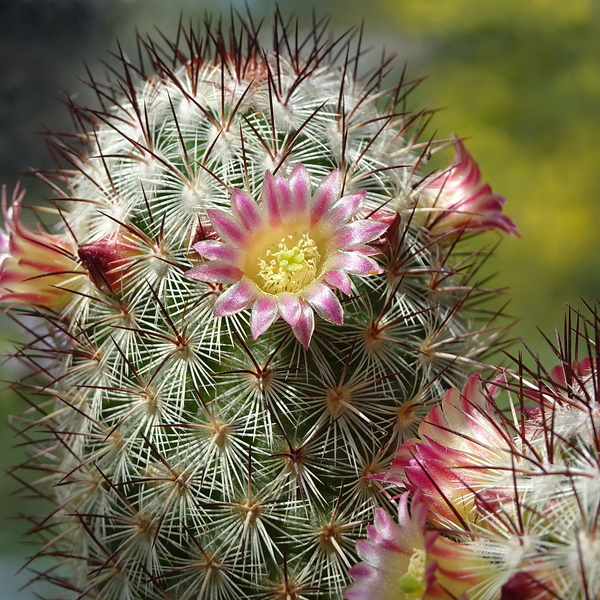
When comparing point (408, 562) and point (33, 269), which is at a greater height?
point (33, 269)

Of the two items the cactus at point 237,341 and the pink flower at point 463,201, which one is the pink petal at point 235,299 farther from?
the pink flower at point 463,201

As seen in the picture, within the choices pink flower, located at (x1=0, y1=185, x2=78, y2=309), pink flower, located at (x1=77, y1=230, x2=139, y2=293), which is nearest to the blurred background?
pink flower, located at (x1=0, y1=185, x2=78, y2=309)

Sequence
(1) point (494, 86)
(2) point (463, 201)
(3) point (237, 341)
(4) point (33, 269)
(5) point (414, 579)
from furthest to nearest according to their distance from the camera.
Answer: (1) point (494, 86), (2) point (463, 201), (4) point (33, 269), (3) point (237, 341), (5) point (414, 579)

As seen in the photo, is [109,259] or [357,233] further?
[109,259]

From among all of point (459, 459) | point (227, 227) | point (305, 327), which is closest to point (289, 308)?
point (305, 327)

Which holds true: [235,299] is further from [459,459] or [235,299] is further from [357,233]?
[459,459]
